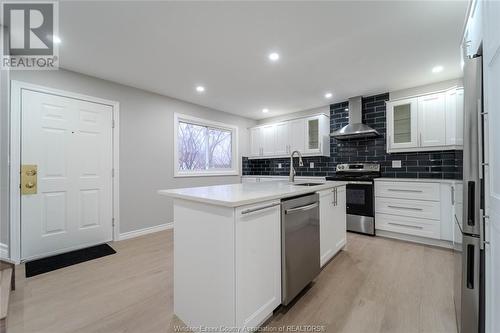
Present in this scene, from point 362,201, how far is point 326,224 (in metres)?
1.60

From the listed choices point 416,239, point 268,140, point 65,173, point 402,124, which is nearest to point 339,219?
point 416,239

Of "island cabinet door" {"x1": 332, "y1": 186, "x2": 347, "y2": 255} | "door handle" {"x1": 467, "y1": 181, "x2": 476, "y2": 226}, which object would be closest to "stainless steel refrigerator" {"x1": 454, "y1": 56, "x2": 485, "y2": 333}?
"door handle" {"x1": 467, "y1": 181, "x2": 476, "y2": 226}

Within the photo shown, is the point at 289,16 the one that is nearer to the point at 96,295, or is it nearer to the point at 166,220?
the point at 96,295

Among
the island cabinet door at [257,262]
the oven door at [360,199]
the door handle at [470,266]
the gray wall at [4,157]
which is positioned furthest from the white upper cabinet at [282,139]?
the gray wall at [4,157]

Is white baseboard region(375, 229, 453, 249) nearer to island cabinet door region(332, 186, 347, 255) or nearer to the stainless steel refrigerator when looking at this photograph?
island cabinet door region(332, 186, 347, 255)

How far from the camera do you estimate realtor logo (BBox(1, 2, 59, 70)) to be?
5.75ft

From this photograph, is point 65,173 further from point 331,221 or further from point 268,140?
point 268,140

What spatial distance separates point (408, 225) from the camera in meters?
3.07

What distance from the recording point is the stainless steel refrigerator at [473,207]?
1.05 m

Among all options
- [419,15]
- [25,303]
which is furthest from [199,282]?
[419,15]

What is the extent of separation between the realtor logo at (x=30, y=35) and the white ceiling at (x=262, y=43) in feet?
0.31

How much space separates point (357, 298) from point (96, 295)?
224cm

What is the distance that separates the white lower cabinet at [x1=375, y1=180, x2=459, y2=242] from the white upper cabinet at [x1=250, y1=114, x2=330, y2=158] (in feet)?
Answer: 4.49

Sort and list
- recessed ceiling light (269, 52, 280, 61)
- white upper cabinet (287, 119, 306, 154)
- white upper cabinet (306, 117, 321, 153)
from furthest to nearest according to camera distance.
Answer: white upper cabinet (287, 119, 306, 154) < white upper cabinet (306, 117, 321, 153) < recessed ceiling light (269, 52, 280, 61)
